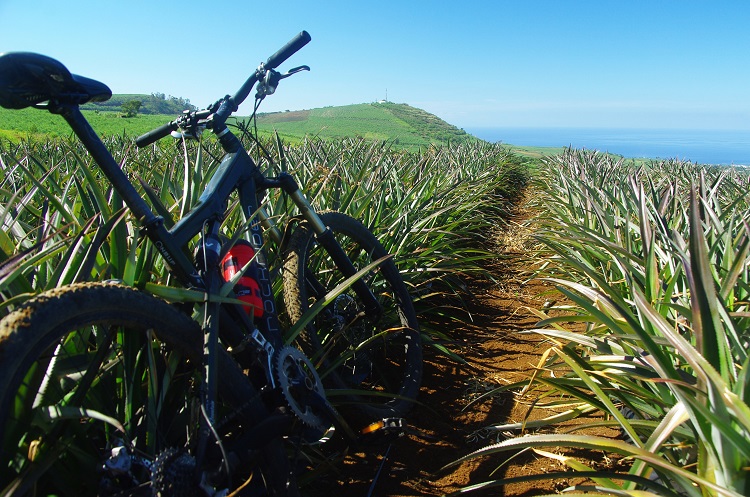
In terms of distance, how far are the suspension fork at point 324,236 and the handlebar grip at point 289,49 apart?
367 millimetres

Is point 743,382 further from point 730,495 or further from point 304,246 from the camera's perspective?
point 304,246

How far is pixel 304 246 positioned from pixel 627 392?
116cm

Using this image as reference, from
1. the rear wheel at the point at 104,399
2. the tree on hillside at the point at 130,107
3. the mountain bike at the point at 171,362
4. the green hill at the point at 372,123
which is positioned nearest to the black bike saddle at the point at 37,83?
the mountain bike at the point at 171,362

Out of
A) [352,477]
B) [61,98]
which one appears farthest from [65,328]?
[352,477]

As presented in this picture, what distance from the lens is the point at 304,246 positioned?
72.5 inches

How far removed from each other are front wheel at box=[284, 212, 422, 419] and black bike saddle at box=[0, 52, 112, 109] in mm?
856

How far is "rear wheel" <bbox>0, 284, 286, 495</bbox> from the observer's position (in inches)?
34.1

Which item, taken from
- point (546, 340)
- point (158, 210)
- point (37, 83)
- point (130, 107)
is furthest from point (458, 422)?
point (130, 107)

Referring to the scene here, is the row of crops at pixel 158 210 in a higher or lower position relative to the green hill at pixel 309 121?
lower

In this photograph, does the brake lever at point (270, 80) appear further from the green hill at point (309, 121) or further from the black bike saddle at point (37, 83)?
the green hill at point (309, 121)

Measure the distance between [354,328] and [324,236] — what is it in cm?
45

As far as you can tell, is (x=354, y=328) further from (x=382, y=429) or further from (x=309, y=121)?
(x=309, y=121)

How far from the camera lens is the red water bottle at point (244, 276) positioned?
4.80 ft

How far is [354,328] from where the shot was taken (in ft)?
6.98
